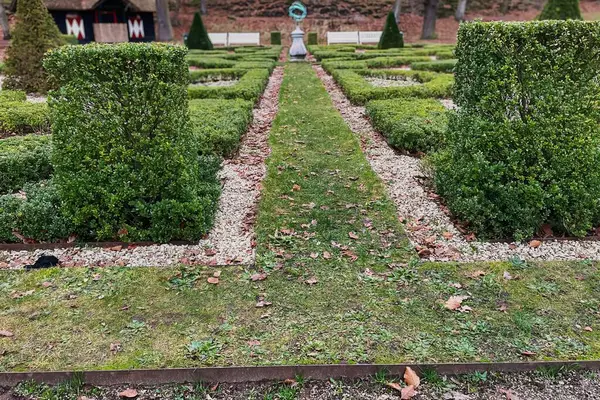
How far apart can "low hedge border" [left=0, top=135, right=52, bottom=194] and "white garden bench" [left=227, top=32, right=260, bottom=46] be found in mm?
25733

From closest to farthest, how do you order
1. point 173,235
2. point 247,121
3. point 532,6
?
point 173,235
point 247,121
point 532,6

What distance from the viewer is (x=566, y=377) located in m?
2.76

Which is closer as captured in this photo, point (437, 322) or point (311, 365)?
point (311, 365)

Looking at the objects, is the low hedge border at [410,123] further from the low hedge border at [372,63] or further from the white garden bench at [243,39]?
the white garden bench at [243,39]

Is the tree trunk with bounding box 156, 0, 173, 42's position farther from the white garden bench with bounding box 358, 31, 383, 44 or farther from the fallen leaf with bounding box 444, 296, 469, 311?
the fallen leaf with bounding box 444, 296, 469, 311

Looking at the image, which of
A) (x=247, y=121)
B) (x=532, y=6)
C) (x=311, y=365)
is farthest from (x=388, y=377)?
(x=532, y=6)

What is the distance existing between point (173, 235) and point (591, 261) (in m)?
3.87

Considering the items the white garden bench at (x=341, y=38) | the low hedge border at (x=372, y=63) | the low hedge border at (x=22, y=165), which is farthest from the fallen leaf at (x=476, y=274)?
the white garden bench at (x=341, y=38)

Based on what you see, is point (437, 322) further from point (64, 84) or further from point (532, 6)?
point (532, 6)

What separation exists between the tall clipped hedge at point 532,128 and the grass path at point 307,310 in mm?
652

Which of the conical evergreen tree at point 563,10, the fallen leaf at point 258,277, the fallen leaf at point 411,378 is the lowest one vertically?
the fallen leaf at point 411,378

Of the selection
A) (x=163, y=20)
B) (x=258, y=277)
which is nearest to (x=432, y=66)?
(x=258, y=277)

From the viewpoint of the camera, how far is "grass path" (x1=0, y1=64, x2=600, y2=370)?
2.93 meters

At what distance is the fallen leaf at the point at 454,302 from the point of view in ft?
11.1
